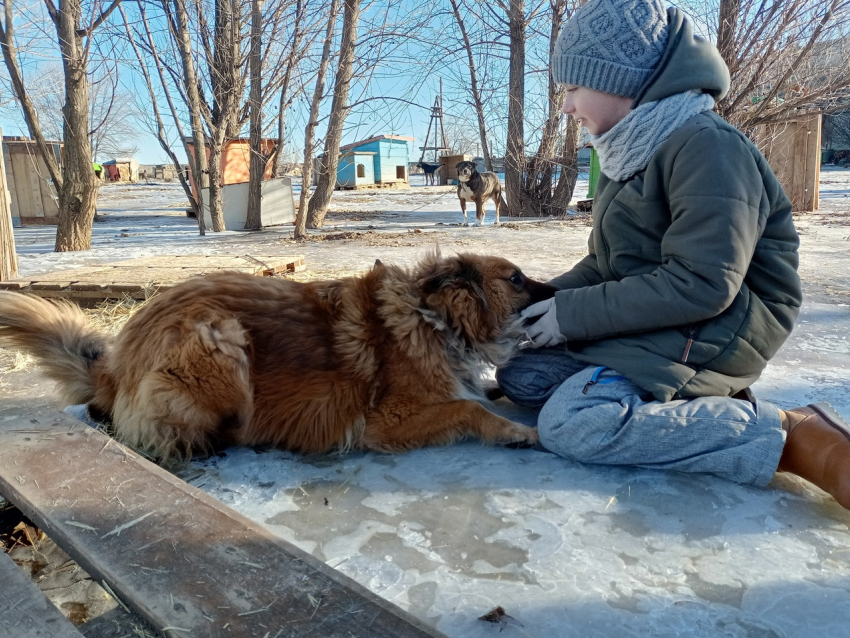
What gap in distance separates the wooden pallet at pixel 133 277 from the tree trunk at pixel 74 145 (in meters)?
3.14

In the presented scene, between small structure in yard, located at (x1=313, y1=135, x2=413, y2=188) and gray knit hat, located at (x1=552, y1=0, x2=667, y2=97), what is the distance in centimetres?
2571

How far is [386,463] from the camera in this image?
2.43 metres

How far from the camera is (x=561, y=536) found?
6.01 ft

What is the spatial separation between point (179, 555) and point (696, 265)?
6.05 ft

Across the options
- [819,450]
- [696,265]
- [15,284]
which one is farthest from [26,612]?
[15,284]

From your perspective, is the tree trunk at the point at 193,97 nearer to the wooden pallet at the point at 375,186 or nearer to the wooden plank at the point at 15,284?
the wooden plank at the point at 15,284

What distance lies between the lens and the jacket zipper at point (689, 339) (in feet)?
7.26

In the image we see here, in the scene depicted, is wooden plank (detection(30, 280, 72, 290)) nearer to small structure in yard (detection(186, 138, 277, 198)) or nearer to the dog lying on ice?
the dog lying on ice

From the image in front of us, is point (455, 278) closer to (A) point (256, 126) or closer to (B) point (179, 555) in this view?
(B) point (179, 555)

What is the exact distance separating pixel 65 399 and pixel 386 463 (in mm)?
1578

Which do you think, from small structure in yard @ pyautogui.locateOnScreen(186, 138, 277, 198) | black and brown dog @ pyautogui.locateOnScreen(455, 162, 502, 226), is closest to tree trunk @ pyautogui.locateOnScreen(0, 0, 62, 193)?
small structure in yard @ pyautogui.locateOnScreen(186, 138, 277, 198)

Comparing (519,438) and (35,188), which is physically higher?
(35,188)

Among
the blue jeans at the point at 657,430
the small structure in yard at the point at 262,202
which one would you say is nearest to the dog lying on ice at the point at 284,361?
the blue jeans at the point at 657,430

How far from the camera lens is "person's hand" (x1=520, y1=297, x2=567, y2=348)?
250cm
